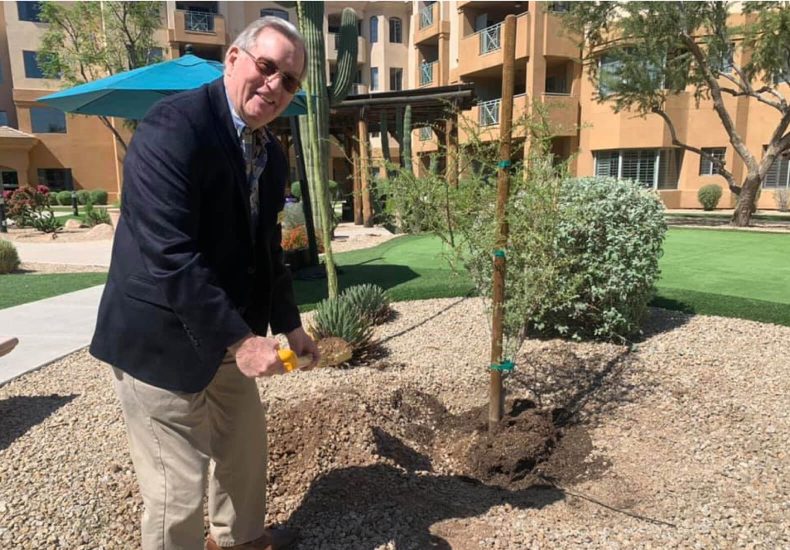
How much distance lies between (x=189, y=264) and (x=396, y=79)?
35.9 metres

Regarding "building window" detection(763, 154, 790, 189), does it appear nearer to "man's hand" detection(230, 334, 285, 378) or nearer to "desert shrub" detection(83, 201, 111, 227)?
"desert shrub" detection(83, 201, 111, 227)

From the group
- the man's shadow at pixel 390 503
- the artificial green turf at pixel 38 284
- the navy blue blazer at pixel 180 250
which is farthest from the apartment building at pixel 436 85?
the navy blue blazer at pixel 180 250

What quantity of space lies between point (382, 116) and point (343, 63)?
603 cm

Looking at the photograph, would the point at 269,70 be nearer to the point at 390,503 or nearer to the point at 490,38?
the point at 390,503

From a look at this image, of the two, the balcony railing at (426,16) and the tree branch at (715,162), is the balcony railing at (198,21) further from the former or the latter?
the tree branch at (715,162)

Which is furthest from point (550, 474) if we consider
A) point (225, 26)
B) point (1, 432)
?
point (225, 26)

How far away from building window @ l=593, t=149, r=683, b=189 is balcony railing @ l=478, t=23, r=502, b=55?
6.66 metres

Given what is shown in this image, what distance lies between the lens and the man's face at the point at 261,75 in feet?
5.67

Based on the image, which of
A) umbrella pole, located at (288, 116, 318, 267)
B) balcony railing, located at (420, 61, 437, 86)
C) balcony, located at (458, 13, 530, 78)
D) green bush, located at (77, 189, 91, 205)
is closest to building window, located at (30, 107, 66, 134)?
green bush, located at (77, 189, 91, 205)

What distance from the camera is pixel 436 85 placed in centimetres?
3005

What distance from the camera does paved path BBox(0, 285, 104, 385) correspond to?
4582mm

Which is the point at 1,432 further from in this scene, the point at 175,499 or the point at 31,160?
the point at 31,160

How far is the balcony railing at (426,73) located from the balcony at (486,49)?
12.4 feet

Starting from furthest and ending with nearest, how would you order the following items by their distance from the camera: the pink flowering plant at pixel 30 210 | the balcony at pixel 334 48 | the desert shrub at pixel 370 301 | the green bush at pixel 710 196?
the balcony at pixel 334 48, the green bush at pixel 710 196, the pink flowering plant at pixel 30 210, the desert shrub at pixel 370 301
